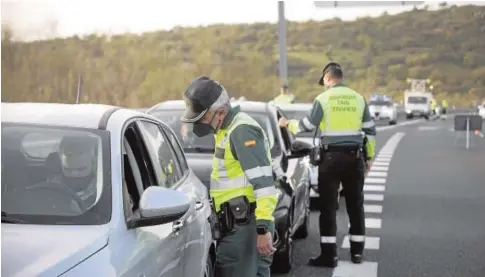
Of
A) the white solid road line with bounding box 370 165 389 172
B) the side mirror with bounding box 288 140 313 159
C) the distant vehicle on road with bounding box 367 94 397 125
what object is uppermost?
the side mirror with bounding box 288 140 313 159

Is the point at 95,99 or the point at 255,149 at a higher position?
the point at 255,149

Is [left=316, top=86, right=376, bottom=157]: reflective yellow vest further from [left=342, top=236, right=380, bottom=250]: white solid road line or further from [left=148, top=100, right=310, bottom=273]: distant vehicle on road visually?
[left=342, top=236, right=380, bottom=250]: white solid road line

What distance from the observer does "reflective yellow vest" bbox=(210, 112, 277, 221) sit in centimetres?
466

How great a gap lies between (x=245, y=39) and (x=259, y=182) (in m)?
65.1

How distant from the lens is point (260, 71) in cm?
5366

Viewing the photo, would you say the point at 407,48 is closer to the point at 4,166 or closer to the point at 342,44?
the point at 342,44

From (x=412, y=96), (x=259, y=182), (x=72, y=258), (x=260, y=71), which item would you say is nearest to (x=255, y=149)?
(x=259, y=182)

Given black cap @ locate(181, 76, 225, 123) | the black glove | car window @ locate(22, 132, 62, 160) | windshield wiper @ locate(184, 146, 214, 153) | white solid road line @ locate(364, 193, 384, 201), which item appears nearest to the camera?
car window @ locate(22, 132, 62, 160)

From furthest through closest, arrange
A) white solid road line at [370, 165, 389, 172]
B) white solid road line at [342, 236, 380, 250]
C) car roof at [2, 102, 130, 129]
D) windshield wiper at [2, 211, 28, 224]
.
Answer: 1. white solid road line at [370, 165, 389, 172]
2. white solid road line at [342, 236, 380, 250]
3. car roof at [2, 102, 130, 129]
4. windshield wiper at [2, 211, 28, 224]

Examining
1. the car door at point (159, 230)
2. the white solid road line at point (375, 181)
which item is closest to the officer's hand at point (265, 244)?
the car door at point (159, 230)

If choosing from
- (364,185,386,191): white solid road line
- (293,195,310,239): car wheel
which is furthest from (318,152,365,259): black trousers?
(364,185,386,191): white solid road line

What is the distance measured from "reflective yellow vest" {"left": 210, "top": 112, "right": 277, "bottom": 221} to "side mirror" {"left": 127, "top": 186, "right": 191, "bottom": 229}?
93cm

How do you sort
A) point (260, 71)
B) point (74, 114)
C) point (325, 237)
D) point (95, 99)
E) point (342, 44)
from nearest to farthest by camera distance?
point (74, 114), point (325, 237), point (95, 99), point (260, 71), point (342, 44)

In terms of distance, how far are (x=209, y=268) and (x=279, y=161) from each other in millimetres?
3119
